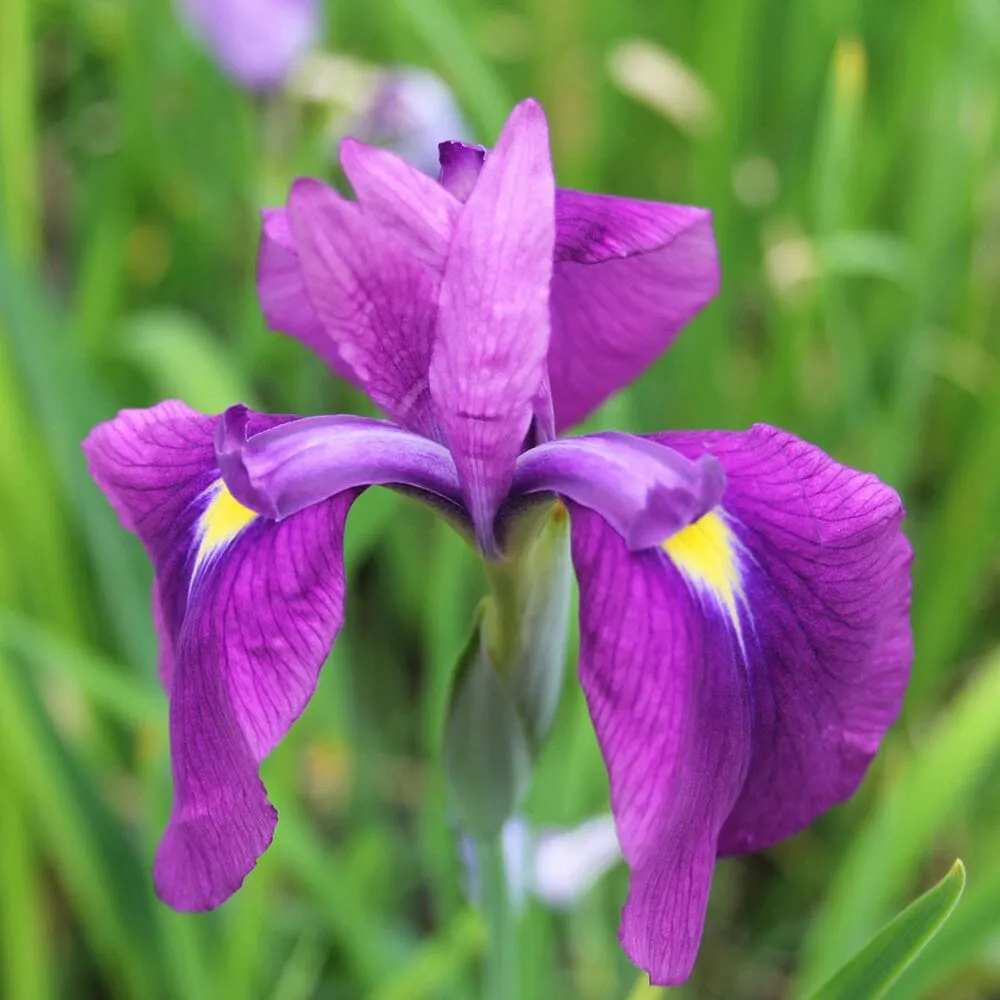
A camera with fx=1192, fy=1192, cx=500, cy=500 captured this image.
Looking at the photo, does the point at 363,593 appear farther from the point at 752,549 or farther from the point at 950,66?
the point at 752,549

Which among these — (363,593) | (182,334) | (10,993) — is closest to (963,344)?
(363,593)

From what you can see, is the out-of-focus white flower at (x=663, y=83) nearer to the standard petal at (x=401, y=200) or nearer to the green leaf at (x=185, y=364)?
the green leaf at (x=185, y=364)

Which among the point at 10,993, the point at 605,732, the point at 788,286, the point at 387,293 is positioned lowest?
the point at 10,993

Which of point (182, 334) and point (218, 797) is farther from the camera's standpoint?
point (182, 334)

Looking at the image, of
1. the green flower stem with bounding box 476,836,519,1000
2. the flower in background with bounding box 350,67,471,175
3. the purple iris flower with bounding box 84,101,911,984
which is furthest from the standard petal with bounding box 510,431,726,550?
the flower in background with bounding box 350,67,471,175

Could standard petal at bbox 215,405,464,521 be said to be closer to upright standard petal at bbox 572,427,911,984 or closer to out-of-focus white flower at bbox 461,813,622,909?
upright standard petal at bbox 572,427,911,984

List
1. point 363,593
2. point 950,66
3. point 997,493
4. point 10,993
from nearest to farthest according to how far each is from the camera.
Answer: point 10,993, point 997,493, point 950,66, point 363,593

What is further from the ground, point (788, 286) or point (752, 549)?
point (752, 549)

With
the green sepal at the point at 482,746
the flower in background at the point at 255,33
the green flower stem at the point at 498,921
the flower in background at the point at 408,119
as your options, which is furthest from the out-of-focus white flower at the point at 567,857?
the flower in background at the point at 255,33

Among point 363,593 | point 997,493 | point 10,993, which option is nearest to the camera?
point 10,993
